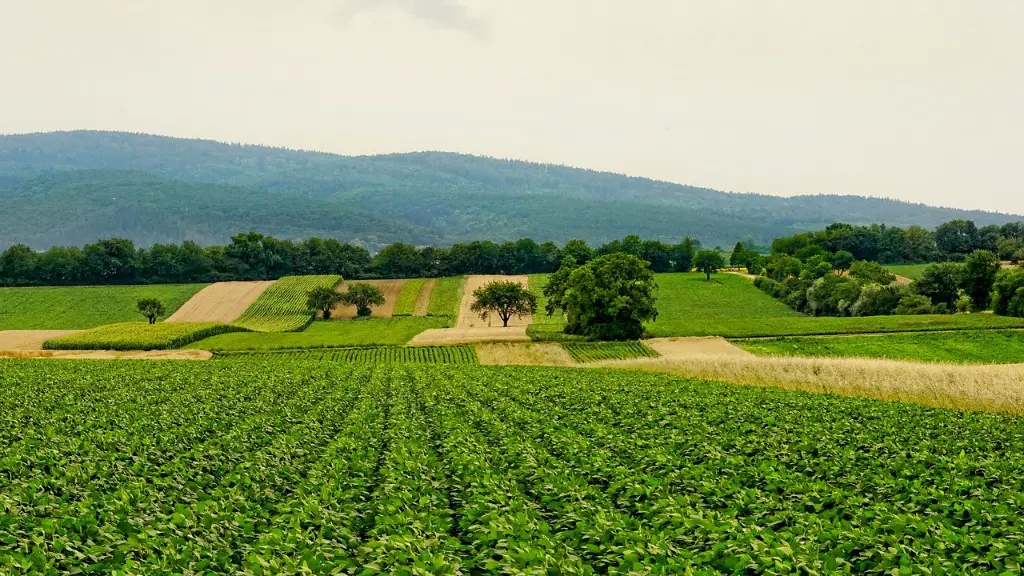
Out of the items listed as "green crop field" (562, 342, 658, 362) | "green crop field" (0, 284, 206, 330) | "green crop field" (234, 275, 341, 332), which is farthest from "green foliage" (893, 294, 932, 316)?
"green crop field" (0, 284, 206, 330)

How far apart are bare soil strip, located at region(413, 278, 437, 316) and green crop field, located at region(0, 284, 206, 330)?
44423 millimetres

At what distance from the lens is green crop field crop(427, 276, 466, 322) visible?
122575 millimetres

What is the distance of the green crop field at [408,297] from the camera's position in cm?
→ 12521

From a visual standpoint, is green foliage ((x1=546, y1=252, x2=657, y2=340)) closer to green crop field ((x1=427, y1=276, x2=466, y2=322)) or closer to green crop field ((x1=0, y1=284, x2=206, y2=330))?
green crop field ((x1=427, y1=276, x2=466, y2=322))

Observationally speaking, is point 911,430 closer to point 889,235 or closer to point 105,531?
point 105,531

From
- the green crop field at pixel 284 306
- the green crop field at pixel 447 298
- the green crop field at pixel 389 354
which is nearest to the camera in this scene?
the green crop field at pixel 389 354

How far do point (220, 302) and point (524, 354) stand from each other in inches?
3206

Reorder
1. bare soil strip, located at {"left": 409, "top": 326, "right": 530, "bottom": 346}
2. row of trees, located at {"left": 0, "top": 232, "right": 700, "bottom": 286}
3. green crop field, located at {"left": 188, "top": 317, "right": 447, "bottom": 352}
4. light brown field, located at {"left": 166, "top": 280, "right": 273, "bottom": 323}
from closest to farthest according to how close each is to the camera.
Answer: green crop field, located at {"left": 188, "top": 317, "right": 447, "bottom": 352} < bare soil strip, located at {"left": 409, "top": 326, "right": 530, "bottom": 346} < light brown field, located at {"left": 166, "top": 280, "right": 273, "bottom": 323} < row of trees, located at {"left": 0, "top": 232, "right": 700, "bottom": 286}

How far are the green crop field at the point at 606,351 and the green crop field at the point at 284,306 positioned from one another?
5153cm

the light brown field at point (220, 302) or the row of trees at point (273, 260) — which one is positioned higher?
the row of trees at point (273, 260)

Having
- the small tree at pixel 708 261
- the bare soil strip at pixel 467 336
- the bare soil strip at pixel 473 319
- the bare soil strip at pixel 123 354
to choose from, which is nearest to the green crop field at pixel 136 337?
the bare soil strip at pixel 123 354

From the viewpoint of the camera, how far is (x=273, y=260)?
510ft

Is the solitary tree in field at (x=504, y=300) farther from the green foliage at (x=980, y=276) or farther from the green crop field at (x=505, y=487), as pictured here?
the green crop field at (x=505, y=487)

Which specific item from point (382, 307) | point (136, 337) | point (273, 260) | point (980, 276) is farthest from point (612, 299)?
point (273, 260)
